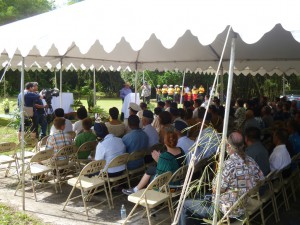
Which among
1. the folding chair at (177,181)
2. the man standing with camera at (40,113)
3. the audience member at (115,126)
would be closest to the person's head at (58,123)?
the audience member at (115,126)

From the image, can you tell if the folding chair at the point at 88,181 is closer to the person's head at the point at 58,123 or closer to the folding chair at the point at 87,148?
the folding chair at the point at 87,148

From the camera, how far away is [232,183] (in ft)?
11.6

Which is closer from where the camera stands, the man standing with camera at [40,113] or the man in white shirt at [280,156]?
the man in white shirt at [280,156]

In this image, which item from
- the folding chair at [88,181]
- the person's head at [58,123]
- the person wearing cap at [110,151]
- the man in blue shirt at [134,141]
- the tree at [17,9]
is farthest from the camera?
the tree at [17,9]

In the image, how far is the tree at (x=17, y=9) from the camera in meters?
25.7

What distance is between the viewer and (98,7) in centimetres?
501

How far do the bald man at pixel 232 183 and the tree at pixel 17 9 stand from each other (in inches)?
1000

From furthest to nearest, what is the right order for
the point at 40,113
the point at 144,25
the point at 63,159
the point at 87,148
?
the point at 40,113 < the point at 87,148 < the point at 63,159 < the point at 144,25

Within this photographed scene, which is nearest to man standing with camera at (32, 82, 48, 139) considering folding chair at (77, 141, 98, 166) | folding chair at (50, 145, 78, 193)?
folding chair at (50, 145, 78, 193)

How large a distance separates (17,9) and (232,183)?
92.0 feet

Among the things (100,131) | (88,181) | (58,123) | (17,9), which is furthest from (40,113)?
(17,9)

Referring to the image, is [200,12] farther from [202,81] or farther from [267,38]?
[202,81]

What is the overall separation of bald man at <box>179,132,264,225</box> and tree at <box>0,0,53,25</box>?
2539 cm

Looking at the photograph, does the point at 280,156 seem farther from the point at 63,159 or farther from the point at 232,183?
the point at 63,159
